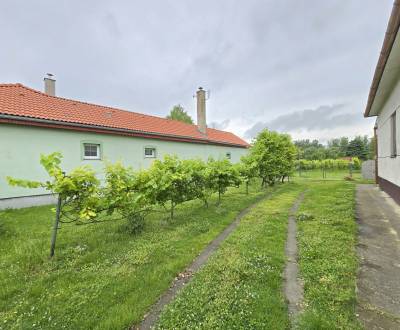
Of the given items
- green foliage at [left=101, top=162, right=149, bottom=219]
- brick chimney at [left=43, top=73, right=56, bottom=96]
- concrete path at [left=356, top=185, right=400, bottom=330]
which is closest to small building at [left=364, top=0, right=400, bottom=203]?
concrete path at [left=356, top=185, right=400, bottom=330]

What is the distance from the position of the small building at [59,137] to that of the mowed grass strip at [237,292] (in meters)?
3.44

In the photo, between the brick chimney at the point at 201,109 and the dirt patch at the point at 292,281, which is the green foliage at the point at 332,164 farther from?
the dirt patch at the point at 292,281

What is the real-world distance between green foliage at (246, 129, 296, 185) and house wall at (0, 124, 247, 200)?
637cm

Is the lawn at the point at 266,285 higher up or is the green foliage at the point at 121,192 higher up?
the green foliage at the point at 121,192

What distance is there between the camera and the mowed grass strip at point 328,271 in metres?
2.00

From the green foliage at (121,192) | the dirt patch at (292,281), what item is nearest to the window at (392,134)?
the dirt patch at (292,281)

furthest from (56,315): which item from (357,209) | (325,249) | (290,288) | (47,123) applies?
(47,123)

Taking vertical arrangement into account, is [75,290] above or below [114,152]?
below

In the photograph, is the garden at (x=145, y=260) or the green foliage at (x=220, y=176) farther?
the green foliage at (x=220, y=176)

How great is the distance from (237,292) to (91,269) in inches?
88.3

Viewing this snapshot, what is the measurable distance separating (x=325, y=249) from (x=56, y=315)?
13.1 feet

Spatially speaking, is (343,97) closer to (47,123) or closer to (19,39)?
(47,123)

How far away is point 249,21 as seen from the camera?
30.6 feet

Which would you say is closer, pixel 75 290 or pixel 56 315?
pixel 56 315
